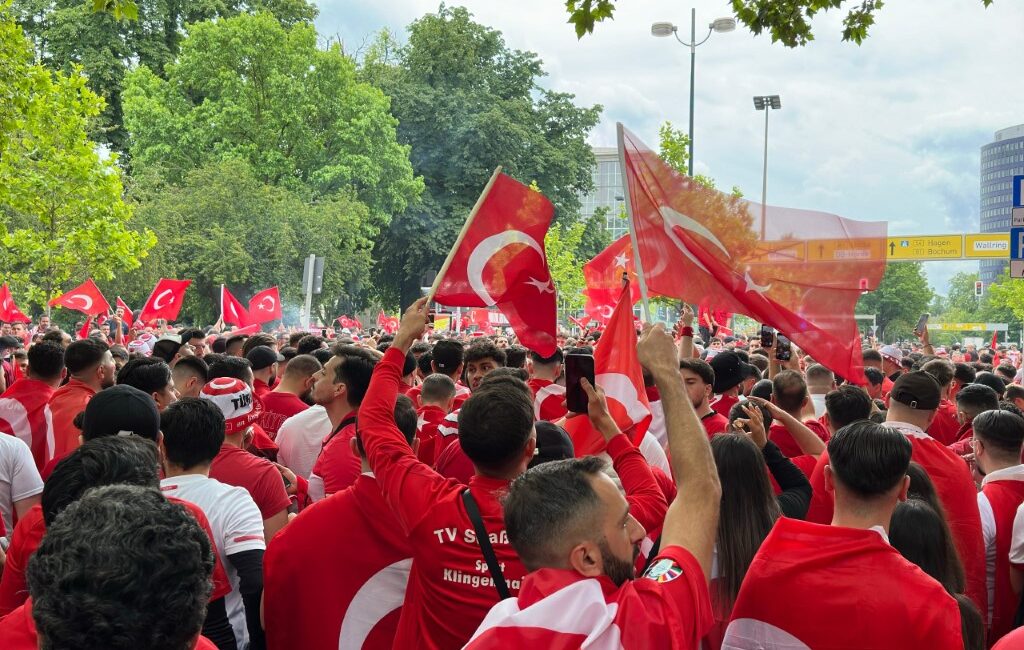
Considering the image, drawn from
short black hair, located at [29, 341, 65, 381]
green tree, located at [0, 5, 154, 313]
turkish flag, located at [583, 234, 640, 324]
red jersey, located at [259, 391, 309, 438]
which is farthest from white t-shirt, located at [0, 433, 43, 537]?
green tree, located at [0, 5, 154, 313]

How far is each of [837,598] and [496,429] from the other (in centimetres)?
120

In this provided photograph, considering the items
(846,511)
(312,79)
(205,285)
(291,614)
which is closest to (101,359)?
(291,614)

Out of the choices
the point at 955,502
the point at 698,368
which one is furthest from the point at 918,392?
the point at 698,368

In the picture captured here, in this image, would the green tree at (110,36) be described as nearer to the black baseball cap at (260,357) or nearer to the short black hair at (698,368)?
the black baseball cap at (260,357)

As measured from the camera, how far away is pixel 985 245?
141 ft

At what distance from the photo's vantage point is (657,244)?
5723 mm

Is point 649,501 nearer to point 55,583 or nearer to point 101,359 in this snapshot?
point 55,583

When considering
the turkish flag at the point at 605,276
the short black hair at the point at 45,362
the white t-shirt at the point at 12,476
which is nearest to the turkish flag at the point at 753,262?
the white t-shirt at the point at 12,476

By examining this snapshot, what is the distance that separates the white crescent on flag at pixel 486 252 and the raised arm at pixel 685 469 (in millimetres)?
3149

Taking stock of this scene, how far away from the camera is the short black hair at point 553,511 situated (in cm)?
238

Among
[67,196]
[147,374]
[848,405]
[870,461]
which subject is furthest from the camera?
[67,196]

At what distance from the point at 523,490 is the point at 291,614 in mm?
1760

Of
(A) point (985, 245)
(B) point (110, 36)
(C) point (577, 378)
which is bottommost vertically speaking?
(C) point (577, 378)

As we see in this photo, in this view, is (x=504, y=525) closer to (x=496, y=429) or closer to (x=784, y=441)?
(x=496, y=429)
